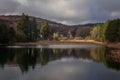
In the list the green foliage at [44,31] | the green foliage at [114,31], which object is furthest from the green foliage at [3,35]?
the green foliage at [44,31]

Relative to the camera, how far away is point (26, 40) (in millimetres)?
151250

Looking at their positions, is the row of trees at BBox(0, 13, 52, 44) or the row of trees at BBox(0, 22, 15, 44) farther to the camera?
the row of trees at BBox(0, 13, 52, 44)

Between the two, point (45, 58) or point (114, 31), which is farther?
point (114, 31)

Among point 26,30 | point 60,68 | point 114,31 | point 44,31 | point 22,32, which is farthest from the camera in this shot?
point 44,31

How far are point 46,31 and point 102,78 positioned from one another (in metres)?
159

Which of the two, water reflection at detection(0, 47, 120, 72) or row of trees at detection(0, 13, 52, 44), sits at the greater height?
row of trees at detection(0, 13, 52, 44)

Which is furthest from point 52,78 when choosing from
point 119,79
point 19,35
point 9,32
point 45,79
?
point 19,35

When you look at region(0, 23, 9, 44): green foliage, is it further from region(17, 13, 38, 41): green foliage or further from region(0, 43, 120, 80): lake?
Answer: region(0, 43, 120, 80): lake

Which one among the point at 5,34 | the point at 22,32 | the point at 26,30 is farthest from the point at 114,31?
the point at 26,30

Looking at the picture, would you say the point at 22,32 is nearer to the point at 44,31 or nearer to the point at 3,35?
the point at 3,35

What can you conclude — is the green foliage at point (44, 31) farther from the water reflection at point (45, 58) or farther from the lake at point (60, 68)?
the lake at point (60, 68)

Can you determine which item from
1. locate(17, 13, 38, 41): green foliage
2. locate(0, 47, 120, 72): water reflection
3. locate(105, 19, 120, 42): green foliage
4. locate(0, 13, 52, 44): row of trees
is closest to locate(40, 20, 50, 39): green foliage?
locate(0, 13, 52, 44): row of trees

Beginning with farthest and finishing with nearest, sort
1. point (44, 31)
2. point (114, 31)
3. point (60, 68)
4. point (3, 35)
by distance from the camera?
point (44, 31) < point (3, 35) < point (114, 31) < point (60, 68)

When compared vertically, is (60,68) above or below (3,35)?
below
